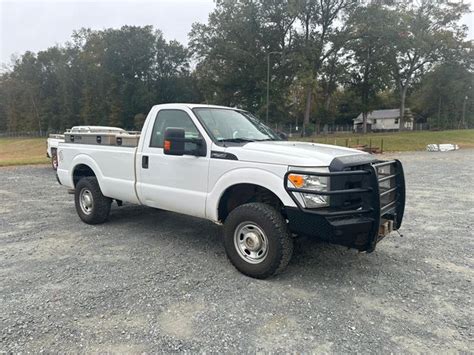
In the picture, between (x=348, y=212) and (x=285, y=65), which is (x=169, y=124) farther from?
(x=285, y=65)

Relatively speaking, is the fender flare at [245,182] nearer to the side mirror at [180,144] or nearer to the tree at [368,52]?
the side mirror at [180,144]

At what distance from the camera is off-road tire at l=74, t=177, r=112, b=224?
5.90 metres

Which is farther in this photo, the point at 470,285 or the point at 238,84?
the point at 238,84

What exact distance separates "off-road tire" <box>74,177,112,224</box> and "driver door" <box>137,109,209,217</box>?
44.0 inches

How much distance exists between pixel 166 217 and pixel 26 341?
3.88 meters

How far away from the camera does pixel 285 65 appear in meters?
42.5

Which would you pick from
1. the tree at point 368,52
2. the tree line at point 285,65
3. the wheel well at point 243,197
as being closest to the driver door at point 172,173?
the wheel well at point 243,197

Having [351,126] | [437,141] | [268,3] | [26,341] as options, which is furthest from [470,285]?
[351,126]

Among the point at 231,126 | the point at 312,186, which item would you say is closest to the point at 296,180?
the point at 312,186

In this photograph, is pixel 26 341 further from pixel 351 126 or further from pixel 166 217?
pixel 351 126

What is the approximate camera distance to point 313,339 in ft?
9.57

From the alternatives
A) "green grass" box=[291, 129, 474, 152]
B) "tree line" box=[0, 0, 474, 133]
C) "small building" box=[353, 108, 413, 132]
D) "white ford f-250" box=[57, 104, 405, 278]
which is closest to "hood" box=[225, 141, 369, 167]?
"white ford f-250" box=[57, 104, 405, 278]

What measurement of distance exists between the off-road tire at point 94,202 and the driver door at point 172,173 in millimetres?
1118

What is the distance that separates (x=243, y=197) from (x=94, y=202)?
276 cm
